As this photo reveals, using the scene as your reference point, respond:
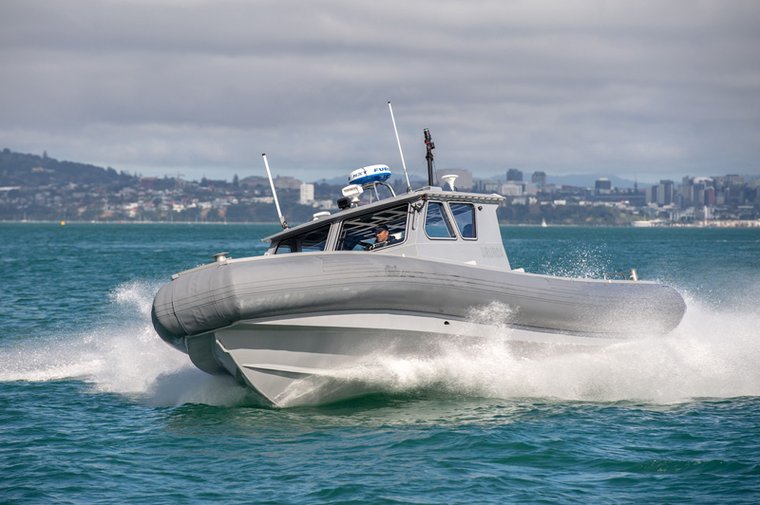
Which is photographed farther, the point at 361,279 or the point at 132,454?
the point at 361,279

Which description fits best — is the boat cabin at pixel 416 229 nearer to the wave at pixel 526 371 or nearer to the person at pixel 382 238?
the person at pixel 382 238

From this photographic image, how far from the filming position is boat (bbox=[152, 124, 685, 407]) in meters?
12.4

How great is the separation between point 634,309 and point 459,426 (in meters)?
3.93

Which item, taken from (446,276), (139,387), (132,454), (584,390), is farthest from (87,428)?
(584,390)

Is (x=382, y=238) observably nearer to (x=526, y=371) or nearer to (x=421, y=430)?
(x=526, y=371)

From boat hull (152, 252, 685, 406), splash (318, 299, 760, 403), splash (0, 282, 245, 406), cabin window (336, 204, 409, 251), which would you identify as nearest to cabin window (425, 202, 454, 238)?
cabin window (336, 204, 409, 251)

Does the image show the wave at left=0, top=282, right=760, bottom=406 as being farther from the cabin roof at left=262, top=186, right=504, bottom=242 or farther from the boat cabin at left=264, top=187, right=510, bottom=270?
the cabin roof at left=262, top=186, right=504, bottom=242

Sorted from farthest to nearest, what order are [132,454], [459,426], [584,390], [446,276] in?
[584,390] < [446,276] < [459,426] < [132,454]

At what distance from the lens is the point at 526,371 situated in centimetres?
1403

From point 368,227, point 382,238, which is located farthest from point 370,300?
point 368,227

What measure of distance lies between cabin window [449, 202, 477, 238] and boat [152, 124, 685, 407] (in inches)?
0.6

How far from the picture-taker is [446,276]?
13.2 meters

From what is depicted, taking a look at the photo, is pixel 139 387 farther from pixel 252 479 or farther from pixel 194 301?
pixel 252 479

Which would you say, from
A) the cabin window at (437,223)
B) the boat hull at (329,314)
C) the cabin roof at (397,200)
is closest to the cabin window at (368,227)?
the cabin roof at (397,200)
